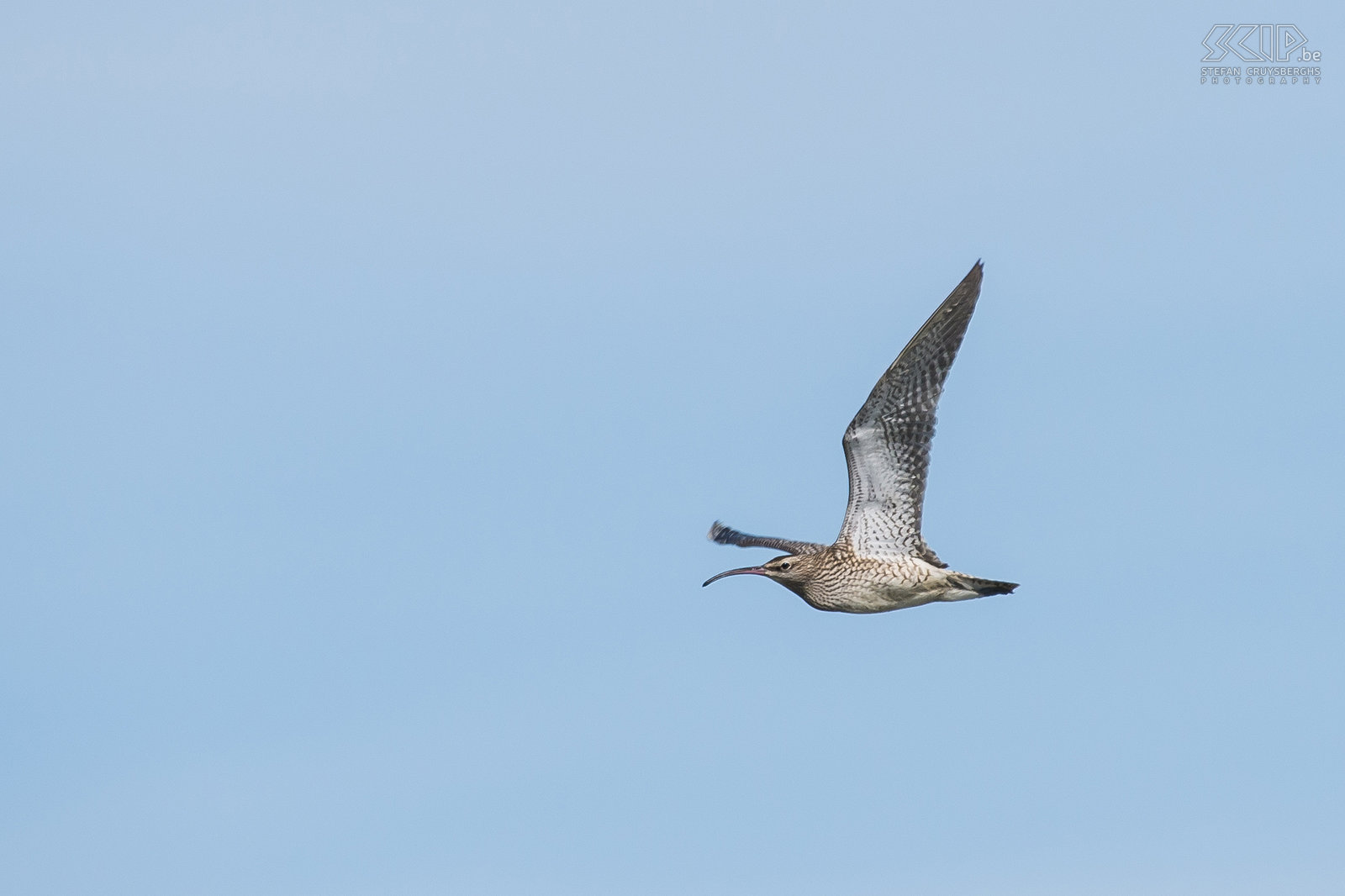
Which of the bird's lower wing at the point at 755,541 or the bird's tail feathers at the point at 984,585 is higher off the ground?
the bird's lower wing at the point at 755,541

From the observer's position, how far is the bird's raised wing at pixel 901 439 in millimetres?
25062

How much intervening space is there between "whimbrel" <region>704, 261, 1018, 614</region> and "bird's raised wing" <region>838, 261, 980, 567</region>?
0.01 m

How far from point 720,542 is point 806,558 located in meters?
6.61

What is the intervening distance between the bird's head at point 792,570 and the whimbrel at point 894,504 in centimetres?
2

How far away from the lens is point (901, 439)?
25812 millimetres

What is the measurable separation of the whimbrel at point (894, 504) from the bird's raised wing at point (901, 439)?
1cm

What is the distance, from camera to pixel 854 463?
26.1 m

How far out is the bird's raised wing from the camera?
25.1 metres

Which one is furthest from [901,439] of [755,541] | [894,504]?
[755,541]

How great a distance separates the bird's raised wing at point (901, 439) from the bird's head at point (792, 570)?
745 mm

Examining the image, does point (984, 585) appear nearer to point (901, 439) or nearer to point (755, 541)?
point (901, 439)

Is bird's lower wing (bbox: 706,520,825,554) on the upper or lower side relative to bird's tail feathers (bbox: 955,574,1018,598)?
upper

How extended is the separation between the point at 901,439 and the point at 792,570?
9.53ft

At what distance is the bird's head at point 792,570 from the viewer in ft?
88.4
